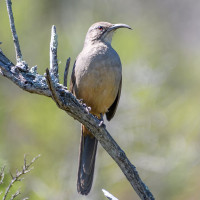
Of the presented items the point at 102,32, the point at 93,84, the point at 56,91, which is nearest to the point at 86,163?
the point at 93,84

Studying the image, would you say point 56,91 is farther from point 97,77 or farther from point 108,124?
point 108,124

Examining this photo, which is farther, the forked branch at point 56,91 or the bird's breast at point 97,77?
the bird's breast at point 97,77

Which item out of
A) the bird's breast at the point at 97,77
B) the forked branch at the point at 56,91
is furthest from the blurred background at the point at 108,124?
the forked branch at the point at 56,91

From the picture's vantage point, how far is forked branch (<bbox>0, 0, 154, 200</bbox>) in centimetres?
448

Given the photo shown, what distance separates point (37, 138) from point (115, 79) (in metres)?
3.84

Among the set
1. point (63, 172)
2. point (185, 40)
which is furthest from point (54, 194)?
point (185, 40)

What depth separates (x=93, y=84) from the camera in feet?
19.7

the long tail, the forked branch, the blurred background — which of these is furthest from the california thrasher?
the blurred background

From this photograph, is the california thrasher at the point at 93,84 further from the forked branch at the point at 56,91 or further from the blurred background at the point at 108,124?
the blurred background at the point at 108,124

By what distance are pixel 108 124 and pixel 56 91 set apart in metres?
4.69

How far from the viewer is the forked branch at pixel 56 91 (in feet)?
14.7

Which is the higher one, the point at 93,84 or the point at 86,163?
the point at 93,84

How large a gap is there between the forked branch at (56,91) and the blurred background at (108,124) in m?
2.58

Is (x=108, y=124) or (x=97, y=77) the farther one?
(x=108, y=124)
